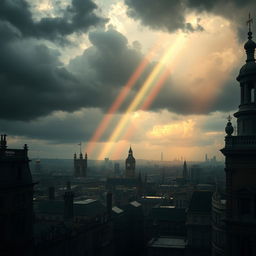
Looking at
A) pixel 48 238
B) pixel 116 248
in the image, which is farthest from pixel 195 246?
pixel 48 238

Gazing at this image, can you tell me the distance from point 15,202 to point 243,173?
24.0 m

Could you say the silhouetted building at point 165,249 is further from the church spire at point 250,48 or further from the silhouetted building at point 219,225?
the church spire at point 250,48

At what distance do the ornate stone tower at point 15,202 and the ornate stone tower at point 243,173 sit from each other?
2216 cm

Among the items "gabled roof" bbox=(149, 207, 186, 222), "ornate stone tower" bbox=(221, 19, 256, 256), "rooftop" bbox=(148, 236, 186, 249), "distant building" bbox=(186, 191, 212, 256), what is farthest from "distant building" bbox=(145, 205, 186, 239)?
"ornate stone tower" bbox=(221, 19, 256, 256)

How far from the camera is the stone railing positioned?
29.2m

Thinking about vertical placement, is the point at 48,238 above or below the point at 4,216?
below

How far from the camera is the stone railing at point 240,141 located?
29.2 m

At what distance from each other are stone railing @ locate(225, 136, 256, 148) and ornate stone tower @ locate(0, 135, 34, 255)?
22970 mm

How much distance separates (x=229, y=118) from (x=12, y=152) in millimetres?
24034

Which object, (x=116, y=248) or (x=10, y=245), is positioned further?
(x=116, y=248)

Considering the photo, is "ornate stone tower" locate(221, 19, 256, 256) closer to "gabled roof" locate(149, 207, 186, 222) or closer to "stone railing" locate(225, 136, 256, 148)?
"stone railing" locate(225, 136, 256, 148)

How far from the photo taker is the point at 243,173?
29.1m

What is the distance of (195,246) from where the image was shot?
70.6 meters

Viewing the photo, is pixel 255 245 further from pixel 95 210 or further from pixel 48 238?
pixel 95 210
